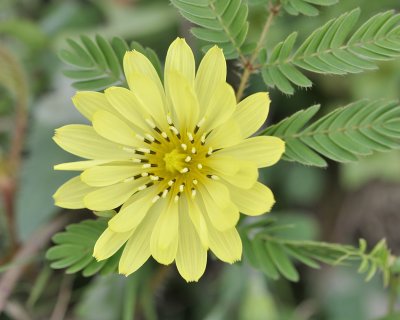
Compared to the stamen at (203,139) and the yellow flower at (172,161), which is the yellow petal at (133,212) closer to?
the yellow flower at (172,161)

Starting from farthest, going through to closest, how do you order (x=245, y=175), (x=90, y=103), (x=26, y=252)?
(x=26, y=252) → (x=90, y=103) → (x=245, y=175)

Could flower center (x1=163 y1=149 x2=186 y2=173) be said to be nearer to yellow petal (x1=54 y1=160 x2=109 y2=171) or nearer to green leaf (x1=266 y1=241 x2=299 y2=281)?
yellow petal (x1=54 y1=160 x2=109 y2=171)

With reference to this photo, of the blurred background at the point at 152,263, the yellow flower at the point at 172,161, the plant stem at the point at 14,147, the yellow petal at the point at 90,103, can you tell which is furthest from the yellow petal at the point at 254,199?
the plant stem at the point at 14,147

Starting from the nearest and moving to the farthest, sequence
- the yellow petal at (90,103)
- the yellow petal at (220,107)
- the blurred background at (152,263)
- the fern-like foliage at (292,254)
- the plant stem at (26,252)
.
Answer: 1. the yellow petal at (220,107)
2. the yellow petal at (90,103)
3. the fern-like foliage at (292,254)
4. the plant stem at (26,252)
5. the blurred background at (152,263)

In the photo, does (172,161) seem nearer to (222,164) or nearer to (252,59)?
(222,164)

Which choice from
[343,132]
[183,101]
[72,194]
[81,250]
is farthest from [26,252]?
[343,132]

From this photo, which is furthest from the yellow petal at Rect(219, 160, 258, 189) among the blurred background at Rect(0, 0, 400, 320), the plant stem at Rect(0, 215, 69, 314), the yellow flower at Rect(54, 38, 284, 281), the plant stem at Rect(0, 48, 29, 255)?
the plant stem at Rect(0, 48, 29, 255)
